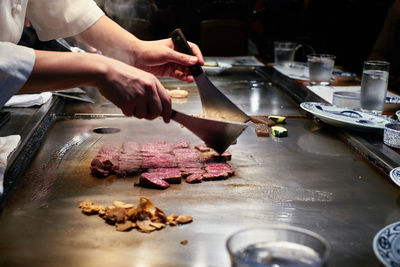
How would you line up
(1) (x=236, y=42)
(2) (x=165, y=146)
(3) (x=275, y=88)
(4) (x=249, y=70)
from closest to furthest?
1. (2) (x=165, y=146)
2. (3) (x=275, y=88)
3. (4) (x=249, y=70)
4. (1) (x=236, y=42)

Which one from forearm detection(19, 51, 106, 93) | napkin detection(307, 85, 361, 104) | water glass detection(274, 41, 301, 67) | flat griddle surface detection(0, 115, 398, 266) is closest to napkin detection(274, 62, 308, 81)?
water glass detection(274, 41, 301, 67)

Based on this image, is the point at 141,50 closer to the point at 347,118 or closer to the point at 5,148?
the point at 5,148

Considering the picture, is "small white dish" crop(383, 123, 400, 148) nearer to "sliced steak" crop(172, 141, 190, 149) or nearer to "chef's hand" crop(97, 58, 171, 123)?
"sliced steak" crop(172, 141, 190, 149)

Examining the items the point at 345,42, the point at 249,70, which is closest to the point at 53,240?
the point at 249,70

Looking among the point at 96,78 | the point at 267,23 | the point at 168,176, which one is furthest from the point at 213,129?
the point at 267,23

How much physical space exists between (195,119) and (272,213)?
1.71 feet

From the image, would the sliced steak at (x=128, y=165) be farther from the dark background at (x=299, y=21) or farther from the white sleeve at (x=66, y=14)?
the dark background at (x=299, y=21)

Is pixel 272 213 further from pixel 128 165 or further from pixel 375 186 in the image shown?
pixel 128 165

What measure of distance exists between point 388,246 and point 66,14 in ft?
6.55

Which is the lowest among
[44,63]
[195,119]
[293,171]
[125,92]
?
[293,171]

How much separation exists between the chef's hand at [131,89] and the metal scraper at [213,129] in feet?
0.53

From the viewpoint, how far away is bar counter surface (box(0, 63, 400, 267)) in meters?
1.23

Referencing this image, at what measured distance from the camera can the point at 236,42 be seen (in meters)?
5.60

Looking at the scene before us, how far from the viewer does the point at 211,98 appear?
2.24 m
